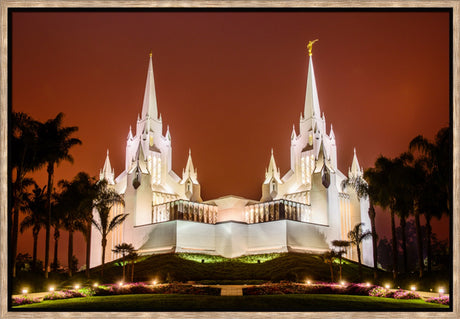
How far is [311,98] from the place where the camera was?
66750mm

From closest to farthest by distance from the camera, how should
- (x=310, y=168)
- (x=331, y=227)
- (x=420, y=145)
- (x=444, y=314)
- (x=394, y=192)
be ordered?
(x=444, y=314) → (x=420, y=145) → (x=394, y=192) → (x=331, y=227) → (x=310, y=168)

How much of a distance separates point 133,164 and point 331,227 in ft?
72.2

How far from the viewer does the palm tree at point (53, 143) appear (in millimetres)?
31422

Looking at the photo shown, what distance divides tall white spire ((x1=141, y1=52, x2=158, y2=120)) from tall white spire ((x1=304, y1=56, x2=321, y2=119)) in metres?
18.9

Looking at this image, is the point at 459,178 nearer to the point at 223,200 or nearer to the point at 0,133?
the point at 0,133

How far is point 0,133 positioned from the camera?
49.1ft

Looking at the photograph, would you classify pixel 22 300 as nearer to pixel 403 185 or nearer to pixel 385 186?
pixel 403 185

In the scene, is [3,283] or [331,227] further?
[331,227]

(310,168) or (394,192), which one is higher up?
(310,168)

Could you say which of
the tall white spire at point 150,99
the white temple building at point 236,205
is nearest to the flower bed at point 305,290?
the white temple building at point 236,205

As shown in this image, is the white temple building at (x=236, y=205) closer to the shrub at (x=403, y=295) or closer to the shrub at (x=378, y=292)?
the shrub at (x=378, y=292)

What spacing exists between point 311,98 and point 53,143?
4134 centimetres

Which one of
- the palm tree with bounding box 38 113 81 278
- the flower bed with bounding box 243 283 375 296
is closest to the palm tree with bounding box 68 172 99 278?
the palm tree with bounding box 38 113 81 278

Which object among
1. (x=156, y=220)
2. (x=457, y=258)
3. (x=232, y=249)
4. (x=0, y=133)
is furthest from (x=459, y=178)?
(x=156, y=220)
